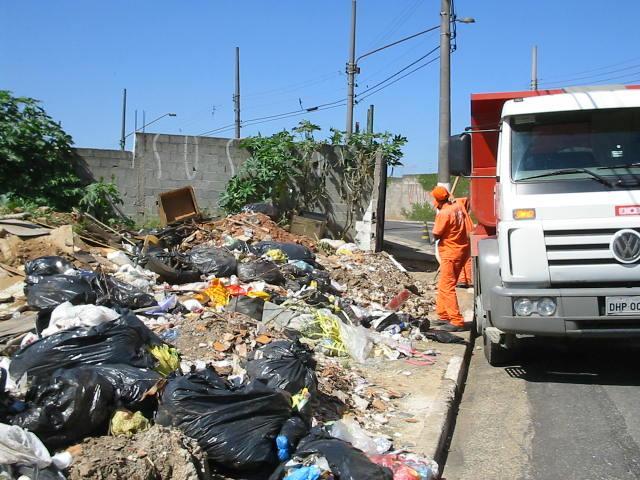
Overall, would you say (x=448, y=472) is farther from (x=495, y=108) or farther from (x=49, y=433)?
(x=495, y=108)

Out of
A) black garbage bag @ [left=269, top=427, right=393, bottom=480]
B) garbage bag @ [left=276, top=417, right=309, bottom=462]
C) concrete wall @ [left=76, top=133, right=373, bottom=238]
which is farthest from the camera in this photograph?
concrete wall @ [left=76, top=133, right=373, bottom=238]

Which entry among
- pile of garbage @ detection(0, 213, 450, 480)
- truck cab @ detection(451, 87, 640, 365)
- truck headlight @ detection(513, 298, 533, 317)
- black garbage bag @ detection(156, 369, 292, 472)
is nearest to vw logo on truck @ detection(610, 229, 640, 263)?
truck cab @ detection(451, 87, 640, 365)

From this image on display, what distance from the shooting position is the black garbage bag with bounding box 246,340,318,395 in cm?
Result: 449

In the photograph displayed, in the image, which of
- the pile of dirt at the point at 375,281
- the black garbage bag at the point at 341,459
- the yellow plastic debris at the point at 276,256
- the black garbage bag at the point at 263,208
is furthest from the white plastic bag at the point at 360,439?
the black garbage bag at the point at 263,208

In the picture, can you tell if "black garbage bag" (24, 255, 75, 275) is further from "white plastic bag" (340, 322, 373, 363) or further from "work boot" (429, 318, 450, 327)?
"work boot" (429, 318, 450, 327)

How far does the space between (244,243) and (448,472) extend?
6049 millimetres

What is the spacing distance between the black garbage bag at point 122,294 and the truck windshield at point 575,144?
144 inches

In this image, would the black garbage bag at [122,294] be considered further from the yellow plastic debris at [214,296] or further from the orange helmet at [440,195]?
the orange helmet at [440,195]

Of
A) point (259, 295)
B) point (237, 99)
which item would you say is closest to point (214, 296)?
point (259, 295)

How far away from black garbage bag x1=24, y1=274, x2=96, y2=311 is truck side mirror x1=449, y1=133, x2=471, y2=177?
11.6 feet

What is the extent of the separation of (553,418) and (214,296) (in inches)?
145

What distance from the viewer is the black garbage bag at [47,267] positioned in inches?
266

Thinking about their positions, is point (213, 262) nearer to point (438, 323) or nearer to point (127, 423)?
point (438, 323)

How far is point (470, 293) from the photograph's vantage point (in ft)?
34.4
